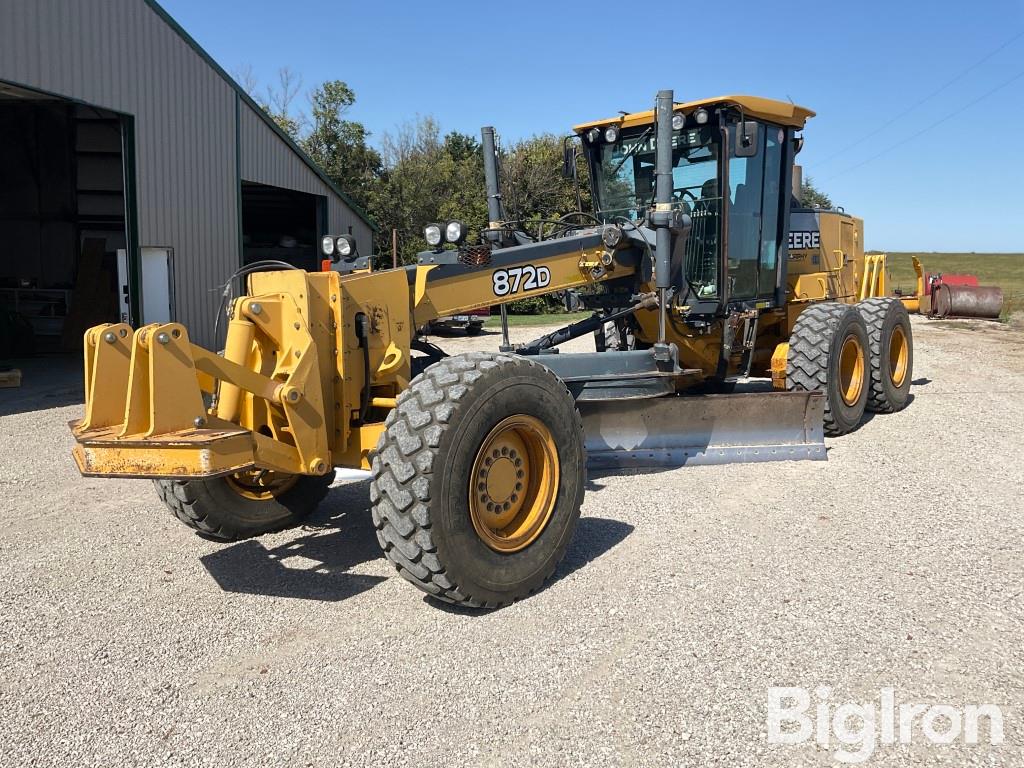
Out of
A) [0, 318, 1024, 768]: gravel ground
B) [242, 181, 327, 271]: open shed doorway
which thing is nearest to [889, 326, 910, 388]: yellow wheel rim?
[0, 318, 1024, 768]: gravel ground

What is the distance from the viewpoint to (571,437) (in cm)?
459

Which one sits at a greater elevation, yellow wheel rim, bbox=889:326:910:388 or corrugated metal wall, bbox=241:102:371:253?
corrugated metal wall, bbox=241:102:371:253

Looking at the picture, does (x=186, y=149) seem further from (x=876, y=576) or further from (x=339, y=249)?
(x=876, y=576)

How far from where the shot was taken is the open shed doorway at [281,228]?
21.8 m

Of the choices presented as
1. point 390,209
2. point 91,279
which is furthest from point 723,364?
point 390,209

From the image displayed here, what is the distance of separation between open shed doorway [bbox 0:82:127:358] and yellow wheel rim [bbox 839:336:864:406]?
45.1 feet

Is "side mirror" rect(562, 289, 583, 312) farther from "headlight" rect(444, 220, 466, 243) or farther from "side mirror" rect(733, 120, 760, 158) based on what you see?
"headlight" rect(444, 220, 466, 243)

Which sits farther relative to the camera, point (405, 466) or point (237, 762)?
point (405, 466)

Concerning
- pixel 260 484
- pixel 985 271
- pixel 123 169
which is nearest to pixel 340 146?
pixel 123 169

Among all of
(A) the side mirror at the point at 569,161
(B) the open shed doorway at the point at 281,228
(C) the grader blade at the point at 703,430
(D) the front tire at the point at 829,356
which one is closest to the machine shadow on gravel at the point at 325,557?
(C) the grader blade at the point at 703,430

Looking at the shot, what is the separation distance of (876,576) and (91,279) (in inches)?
634

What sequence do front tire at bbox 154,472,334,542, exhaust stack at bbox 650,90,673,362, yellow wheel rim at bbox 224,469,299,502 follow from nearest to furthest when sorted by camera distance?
front tire at bbox 154,472,334,542 → yellow wheel rim at bbox 224,469,299,502 → exhaust stack at bbox 650,90,673,362

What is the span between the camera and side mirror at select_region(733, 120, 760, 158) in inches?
270

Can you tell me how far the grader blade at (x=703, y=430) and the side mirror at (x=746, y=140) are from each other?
1.98m
